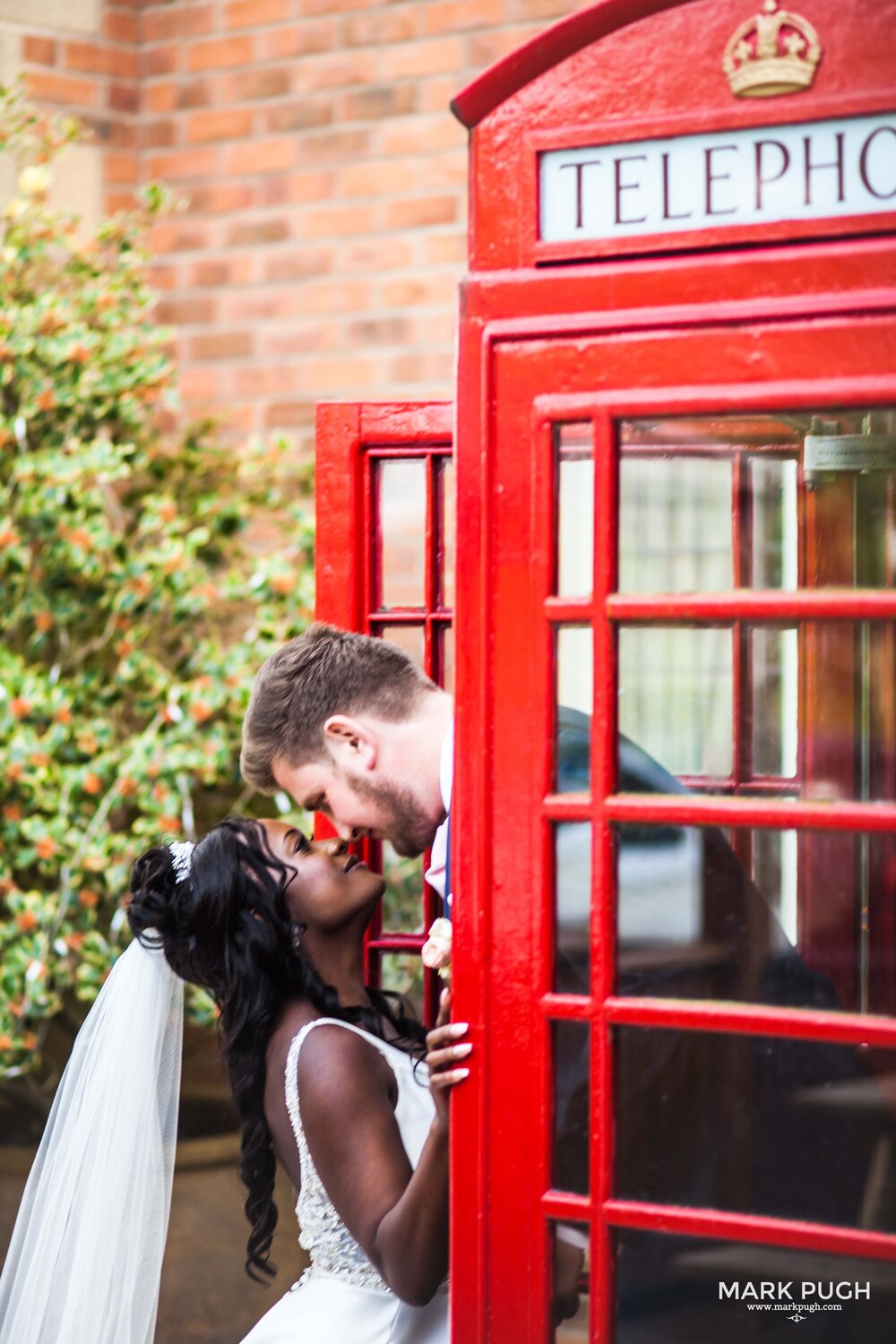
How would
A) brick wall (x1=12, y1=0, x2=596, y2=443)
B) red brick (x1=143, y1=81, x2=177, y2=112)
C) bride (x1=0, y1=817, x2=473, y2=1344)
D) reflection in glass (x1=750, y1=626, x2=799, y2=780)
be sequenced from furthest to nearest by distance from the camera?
red brick (x1=143, y1=81, x2=177, y2=112)
brick wall (x1=12, y1=0, x2=596, y2=443)
bride (x1=0, y1=817, x2=473, y2=1344)
reflection in glass (x1=750, y1=626, x2=799, y2=780)

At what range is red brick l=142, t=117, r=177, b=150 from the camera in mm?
4531

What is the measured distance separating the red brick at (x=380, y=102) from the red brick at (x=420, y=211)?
28cm

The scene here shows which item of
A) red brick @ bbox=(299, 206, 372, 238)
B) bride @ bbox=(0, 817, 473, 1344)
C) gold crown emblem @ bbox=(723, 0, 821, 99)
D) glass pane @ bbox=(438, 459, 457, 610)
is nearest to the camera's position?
gold crown emblem @ bbox=(723, 0, 821, 99)

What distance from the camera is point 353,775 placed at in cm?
232

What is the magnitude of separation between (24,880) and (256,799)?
73 cm

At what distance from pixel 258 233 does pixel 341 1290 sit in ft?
10.9

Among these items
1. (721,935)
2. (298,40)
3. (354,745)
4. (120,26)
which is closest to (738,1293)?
(721,935)

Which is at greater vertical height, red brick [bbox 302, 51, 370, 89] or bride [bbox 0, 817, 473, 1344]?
red brick [bbox 302, 51, 370, 89]

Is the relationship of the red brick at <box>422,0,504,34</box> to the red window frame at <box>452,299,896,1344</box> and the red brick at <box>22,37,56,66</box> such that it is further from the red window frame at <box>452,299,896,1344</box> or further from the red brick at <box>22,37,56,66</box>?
the red window frame at <box>452,299,896,1344</box>

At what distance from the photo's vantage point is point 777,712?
1.77 m

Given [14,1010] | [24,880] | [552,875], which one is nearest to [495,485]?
[552,875]

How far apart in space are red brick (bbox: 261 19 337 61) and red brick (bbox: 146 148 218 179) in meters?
0.37

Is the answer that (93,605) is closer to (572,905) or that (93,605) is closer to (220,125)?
(220,125)

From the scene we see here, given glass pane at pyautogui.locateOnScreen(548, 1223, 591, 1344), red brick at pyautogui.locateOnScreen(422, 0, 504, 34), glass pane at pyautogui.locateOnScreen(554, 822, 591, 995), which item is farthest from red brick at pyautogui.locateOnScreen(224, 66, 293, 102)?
glass pane at pyautogui.locateOnScreen(548, 1223, 591, 1344)
